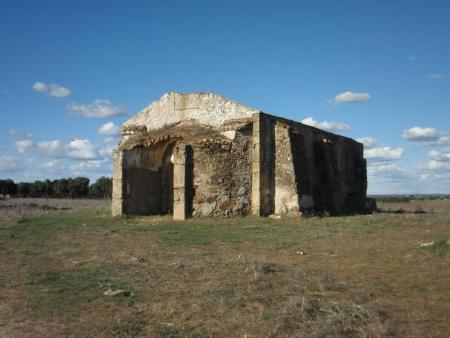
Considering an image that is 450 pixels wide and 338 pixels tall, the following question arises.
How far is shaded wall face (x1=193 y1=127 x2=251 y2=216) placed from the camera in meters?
16.4

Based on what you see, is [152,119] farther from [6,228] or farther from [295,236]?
[295,236]

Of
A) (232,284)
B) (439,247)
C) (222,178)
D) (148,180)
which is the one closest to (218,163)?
(222,178)

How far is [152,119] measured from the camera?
19.6 metres

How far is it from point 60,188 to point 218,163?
49.0 meters

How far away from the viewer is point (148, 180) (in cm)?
1977

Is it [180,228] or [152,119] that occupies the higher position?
[152,119]

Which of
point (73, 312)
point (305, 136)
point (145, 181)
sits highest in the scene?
point (305, 136)

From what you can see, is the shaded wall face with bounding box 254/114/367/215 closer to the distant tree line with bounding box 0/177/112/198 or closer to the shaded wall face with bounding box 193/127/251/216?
the shaded wall face with bounding box 193/127/251/216

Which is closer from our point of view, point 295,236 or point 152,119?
point 295,236

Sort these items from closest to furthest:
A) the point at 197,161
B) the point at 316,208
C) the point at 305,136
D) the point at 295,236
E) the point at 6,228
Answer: the point at 295,236 → the point at 6,228 → the point at 197,161 → the point at 316,208 → the point at 305,136

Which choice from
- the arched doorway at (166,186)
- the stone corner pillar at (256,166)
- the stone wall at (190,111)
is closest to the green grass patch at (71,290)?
the stone corner pillar at (256,166)

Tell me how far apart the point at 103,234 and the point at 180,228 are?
2249mm

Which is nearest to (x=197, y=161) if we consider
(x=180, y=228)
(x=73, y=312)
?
(x=180, y=228)

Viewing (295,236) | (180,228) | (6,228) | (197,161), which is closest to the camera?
(295,236)
